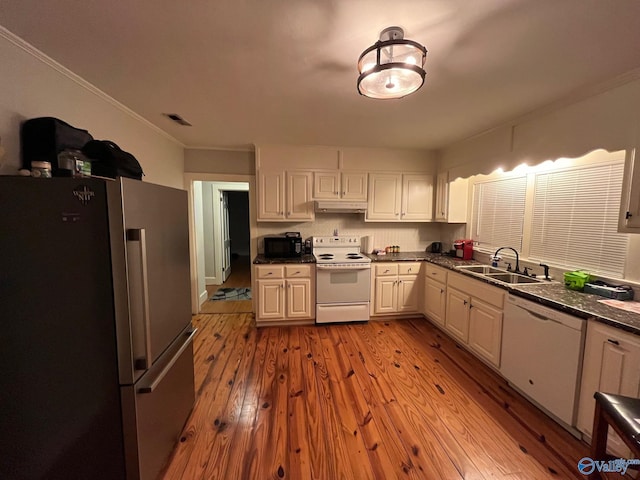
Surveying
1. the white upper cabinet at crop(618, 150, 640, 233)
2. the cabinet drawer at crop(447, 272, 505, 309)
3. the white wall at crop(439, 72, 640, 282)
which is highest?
the white wall at crop(439, 72, 640, 282)

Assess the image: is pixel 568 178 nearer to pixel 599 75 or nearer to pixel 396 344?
pixel 599 75

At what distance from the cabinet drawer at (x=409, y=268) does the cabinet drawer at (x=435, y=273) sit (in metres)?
0.12

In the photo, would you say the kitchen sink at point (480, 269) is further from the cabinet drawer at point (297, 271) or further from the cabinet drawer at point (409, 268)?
the cabinet drawer at point (297, 271)

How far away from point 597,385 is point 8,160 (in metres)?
3.64

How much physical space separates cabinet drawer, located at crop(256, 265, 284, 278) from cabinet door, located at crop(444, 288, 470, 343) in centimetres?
209

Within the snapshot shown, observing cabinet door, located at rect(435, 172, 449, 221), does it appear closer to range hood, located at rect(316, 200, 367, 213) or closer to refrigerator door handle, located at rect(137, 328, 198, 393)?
range hood, located at rect(316, 200, 367, 213)

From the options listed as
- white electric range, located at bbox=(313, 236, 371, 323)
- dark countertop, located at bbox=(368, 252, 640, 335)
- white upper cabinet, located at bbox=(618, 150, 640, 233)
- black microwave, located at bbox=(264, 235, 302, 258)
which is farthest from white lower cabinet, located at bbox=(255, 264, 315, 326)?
white upper cabinet, located at bbox=(618, 150, 640, 233)

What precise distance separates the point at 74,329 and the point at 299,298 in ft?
8.05

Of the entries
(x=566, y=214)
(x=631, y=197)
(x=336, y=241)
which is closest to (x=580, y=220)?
(x=566, y=214)

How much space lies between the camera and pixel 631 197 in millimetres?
1684

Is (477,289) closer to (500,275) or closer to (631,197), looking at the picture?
(500,275)

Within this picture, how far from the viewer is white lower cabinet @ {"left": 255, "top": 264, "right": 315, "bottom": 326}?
11.0 feet

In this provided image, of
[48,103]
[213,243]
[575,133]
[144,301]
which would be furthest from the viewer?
[213,243]

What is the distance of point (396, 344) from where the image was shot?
299 centimetres
